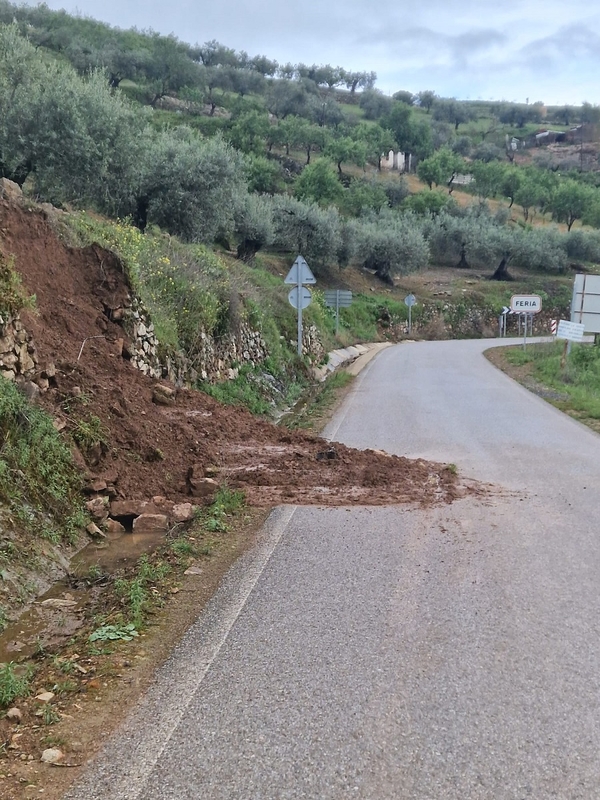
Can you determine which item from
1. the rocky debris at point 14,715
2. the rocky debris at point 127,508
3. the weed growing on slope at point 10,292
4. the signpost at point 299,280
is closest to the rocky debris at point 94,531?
the rocky debris at point 127,508

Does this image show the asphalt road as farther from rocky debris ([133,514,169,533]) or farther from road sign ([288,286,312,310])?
road sign ([288,286,312,310])

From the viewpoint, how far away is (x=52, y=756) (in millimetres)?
3055

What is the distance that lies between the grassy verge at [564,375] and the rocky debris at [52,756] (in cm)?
1114

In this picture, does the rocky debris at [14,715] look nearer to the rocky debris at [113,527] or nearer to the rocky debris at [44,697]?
the rocky debris at [44,697]

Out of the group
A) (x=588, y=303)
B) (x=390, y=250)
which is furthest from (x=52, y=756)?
(x=390, y=250)

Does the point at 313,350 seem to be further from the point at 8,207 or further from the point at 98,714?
the point at 98,714

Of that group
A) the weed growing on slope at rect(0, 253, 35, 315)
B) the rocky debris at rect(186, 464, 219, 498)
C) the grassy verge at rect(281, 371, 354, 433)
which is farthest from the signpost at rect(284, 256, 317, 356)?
the rocky debris at rect(186, 464, 219, 498)

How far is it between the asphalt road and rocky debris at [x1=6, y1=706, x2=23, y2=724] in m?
0.57

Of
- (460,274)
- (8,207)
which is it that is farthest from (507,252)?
(8,207)

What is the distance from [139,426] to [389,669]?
16.1 ft

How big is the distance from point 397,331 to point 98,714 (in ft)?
138

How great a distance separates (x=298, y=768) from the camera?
9.72ft

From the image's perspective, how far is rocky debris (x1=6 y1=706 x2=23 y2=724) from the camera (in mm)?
3365

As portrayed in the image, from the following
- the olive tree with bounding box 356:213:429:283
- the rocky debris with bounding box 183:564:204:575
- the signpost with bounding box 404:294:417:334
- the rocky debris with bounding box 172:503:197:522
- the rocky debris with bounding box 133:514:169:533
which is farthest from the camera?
the olive tree with bounding box 356:213:429:283
